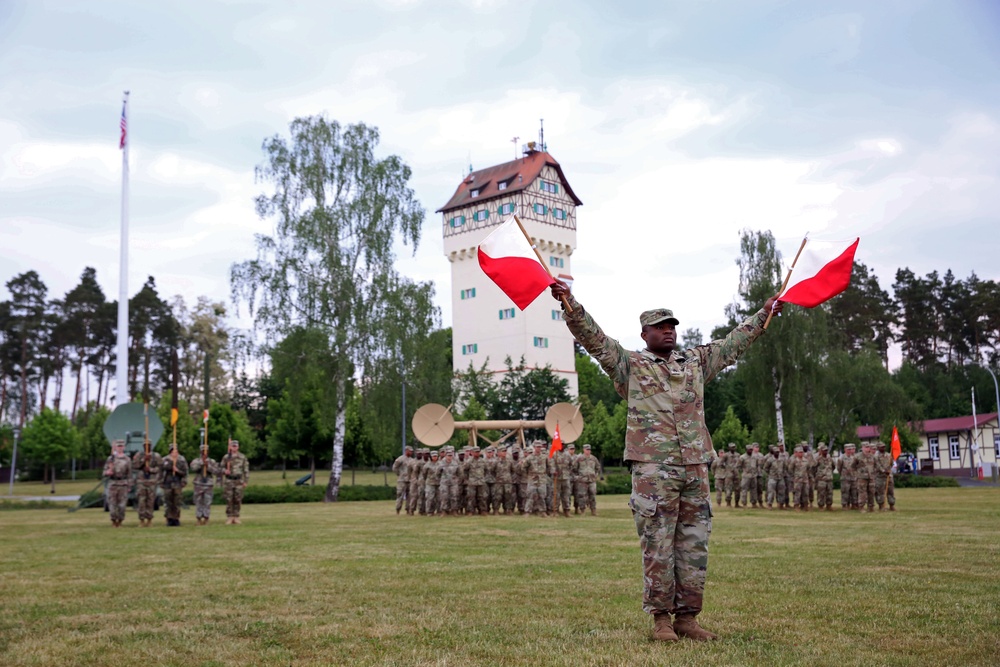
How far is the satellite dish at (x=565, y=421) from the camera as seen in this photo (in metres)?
29.5

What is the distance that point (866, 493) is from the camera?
24031 millimetres

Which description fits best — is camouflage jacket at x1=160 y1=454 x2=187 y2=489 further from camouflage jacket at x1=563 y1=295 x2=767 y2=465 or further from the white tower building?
the white tower building

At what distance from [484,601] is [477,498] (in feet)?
57.1

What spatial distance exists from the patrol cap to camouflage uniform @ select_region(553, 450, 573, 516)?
17569 mm

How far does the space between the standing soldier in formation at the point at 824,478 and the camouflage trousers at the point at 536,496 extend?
728cm

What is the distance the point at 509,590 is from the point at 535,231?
62.0m

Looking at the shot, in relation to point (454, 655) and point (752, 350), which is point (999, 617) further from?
point (752, 350)

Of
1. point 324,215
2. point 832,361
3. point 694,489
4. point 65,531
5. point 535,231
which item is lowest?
point 65,531

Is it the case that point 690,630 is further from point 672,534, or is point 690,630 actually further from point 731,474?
point 731,474

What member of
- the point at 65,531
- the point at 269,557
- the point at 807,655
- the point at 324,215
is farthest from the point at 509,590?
the point at 324,215

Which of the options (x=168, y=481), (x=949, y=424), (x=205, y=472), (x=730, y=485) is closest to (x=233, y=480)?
(x=205, y=472)

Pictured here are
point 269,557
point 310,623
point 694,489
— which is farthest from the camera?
point 269,557

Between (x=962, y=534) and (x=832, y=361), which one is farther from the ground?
(x=832, y=361)

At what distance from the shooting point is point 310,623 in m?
7.37
